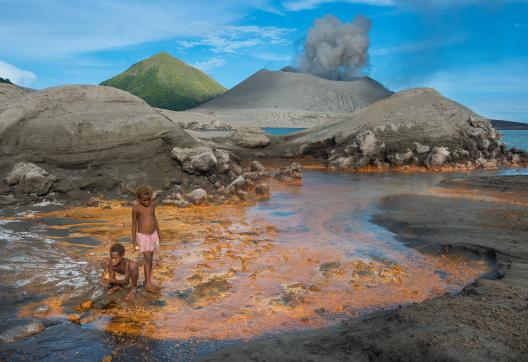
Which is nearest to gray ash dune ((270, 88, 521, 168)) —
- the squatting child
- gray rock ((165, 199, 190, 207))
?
gray rock ((165, 199, 190, 207))

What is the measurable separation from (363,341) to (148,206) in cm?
350

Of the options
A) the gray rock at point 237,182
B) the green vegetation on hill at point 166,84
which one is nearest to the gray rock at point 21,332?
the gray rock at point 237,182

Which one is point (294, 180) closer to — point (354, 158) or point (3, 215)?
point (354, 158)

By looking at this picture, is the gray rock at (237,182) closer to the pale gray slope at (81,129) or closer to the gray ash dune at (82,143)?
the gray ash dune at (82,143)

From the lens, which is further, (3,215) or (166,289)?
(3,215)

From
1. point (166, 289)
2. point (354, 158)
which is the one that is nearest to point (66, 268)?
point (166, 289)

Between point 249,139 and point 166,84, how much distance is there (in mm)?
160028

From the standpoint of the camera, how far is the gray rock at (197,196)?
1265cm

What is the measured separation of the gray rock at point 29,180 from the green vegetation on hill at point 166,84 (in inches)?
5790

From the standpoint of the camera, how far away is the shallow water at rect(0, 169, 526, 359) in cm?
530

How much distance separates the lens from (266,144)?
26766 mm

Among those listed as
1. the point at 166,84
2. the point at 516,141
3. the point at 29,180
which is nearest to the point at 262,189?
the point at 29,180

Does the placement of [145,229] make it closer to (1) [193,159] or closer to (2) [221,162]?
(1) [193,159]

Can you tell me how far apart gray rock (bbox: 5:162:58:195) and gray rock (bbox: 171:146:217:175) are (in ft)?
12.8
